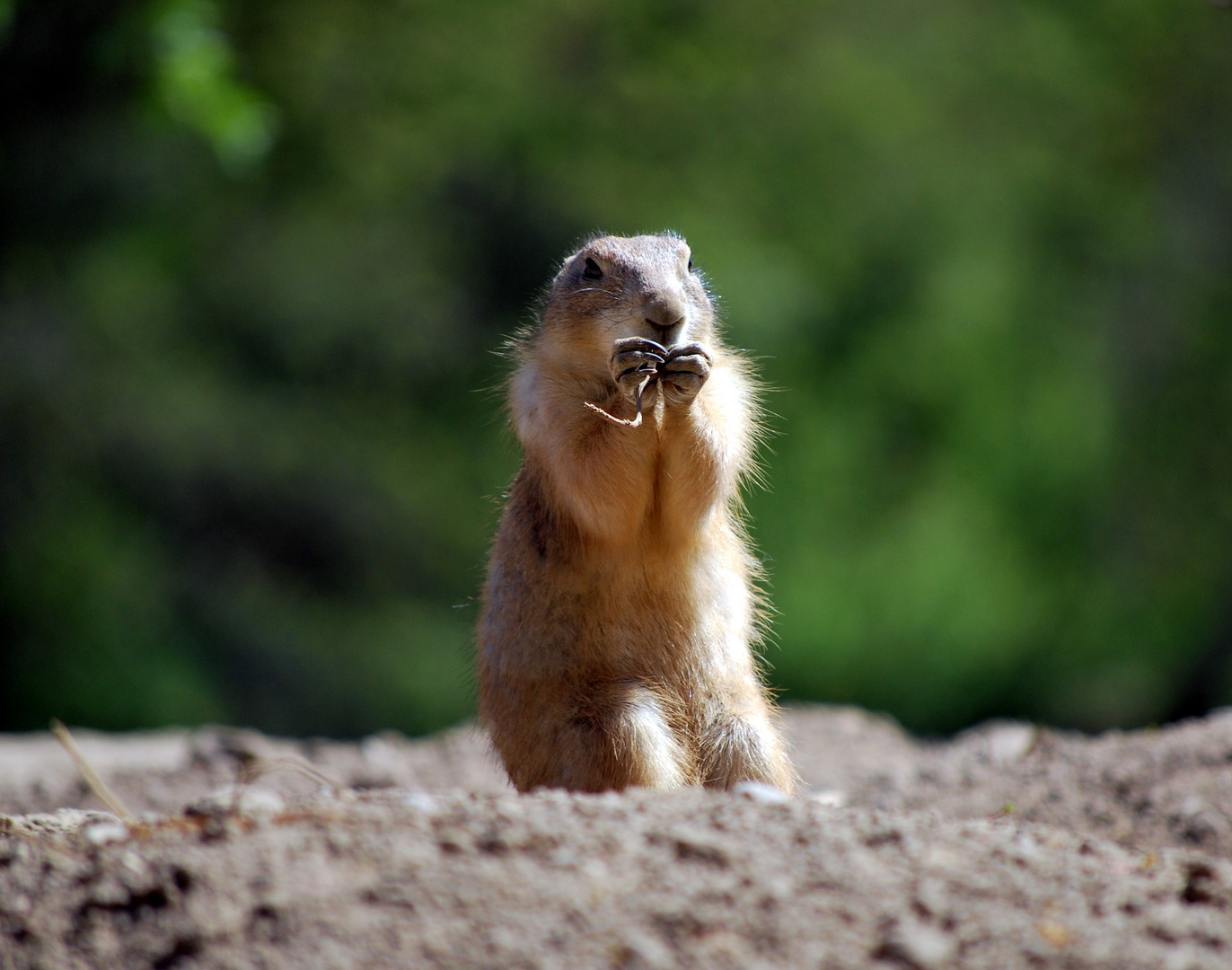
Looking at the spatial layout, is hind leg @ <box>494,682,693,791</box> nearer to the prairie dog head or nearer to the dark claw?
the dark claw

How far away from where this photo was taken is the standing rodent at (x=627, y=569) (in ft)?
15.3

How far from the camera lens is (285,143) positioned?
14117mm

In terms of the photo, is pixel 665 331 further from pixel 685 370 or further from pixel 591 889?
pixel 591 889

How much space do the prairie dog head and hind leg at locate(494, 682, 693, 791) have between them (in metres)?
1.38

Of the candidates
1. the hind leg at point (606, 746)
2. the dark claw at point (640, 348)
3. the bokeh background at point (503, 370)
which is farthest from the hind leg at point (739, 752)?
the bokeh background at point (503, 370)

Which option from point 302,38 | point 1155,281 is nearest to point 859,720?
point 1155,281

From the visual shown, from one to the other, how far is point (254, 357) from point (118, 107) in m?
4.08

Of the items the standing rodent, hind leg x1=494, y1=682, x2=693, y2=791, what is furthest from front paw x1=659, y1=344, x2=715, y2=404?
hind leg x1=494, y1=682, x2=693, y2=791

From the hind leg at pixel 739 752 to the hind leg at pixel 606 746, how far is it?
0.12 metres

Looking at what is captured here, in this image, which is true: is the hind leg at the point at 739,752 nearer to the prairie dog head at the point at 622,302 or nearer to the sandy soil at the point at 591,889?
the sandy soil at the point at 591,889

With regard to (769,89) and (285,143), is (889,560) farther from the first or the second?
(285,143)

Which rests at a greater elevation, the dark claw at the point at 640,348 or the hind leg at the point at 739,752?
the dark claw at the point at 640,348

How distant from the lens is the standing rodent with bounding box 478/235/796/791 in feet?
15.3

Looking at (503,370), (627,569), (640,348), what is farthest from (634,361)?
(503,370)
